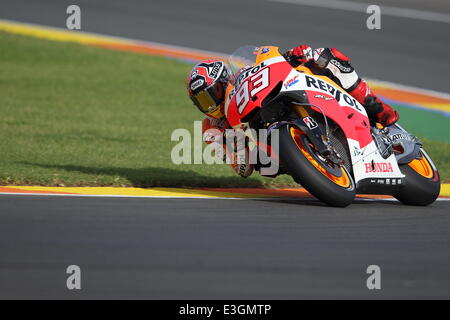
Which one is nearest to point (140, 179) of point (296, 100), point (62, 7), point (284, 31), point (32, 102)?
point (296, 100)

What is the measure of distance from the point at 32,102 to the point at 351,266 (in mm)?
8657

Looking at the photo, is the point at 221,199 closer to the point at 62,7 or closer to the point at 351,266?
the point at 351,266

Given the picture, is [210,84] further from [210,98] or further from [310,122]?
[310,122]

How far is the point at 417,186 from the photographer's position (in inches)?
298

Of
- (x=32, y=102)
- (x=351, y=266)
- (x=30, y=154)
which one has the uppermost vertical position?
(x=32, y=102)

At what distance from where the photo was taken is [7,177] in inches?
329

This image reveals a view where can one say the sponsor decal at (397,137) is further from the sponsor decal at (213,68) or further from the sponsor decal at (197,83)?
the sponsor decal at (197,83)

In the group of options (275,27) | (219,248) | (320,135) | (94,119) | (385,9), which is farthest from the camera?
(385,9)

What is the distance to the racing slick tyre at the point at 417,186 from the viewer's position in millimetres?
7574

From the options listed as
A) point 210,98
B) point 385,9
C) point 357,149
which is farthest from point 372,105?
point 385,9

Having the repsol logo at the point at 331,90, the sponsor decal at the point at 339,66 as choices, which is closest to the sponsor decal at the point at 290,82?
the repsol logo at the point at 331,90

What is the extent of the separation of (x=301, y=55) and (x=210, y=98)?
0.87 m

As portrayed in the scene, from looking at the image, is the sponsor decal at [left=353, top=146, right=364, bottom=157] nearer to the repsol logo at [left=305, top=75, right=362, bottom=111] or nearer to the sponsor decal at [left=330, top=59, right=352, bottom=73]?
the repsol logo at [left=305, top=75, right=362, bottom=111]

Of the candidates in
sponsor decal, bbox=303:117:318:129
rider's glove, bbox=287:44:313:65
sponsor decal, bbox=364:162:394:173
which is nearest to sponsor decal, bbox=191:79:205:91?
rider's glove, bbox=287:44:313:65
